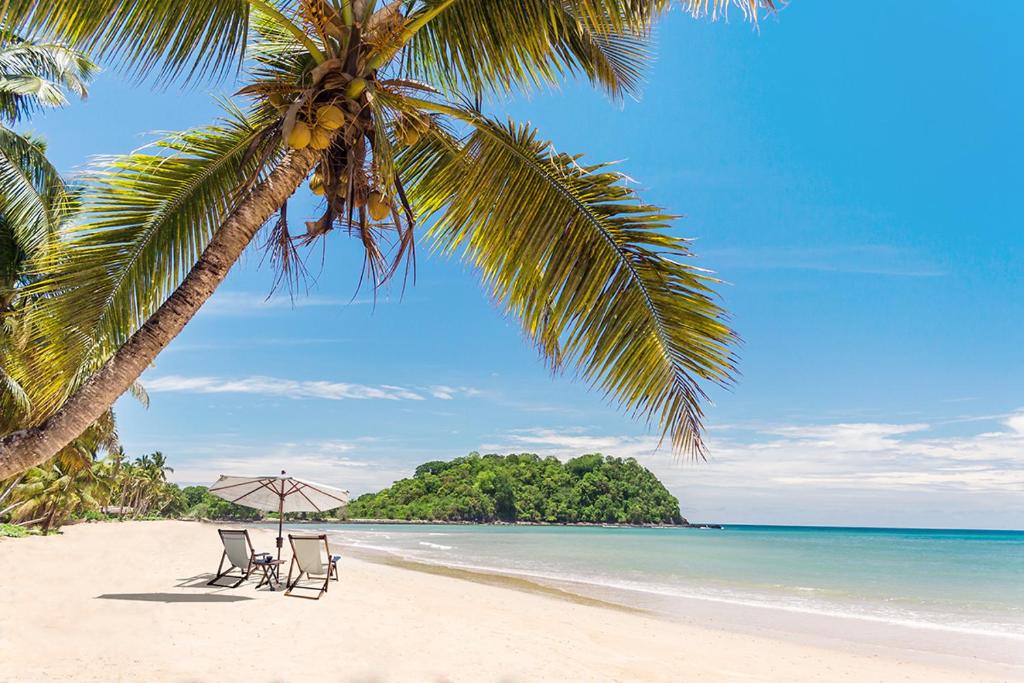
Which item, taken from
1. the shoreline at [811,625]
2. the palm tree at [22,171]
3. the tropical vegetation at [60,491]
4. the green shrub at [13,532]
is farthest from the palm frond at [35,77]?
the green shrub at [13,532]

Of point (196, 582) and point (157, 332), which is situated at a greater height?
point (157, 332)

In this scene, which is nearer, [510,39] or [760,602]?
[510,39]

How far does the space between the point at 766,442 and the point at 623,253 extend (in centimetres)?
5831

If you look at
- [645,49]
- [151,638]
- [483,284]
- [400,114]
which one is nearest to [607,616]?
[151,638]

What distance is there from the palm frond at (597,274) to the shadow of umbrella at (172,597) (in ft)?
25.2

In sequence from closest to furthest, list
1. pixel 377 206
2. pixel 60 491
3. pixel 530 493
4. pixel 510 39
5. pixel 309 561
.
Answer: pixel 377 206
pixel 510 39
pixel 309 561
pixel 60 491
pixel 530 493

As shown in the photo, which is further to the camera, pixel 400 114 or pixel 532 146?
pixel 532 146

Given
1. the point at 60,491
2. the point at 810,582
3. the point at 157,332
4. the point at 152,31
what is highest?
the point at 152,31

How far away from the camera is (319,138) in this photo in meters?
2.94

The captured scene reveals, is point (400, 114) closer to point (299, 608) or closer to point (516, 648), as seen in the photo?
point (516, 648)

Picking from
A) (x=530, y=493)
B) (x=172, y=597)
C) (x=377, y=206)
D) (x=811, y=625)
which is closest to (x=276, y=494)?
(x=172, y=597)

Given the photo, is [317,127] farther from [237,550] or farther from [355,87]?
[237,550]

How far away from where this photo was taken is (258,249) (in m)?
4.01

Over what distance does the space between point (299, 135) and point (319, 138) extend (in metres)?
0.10
